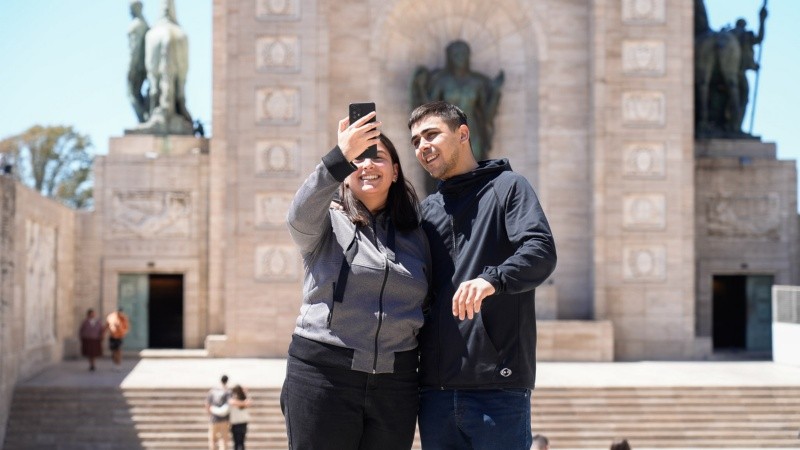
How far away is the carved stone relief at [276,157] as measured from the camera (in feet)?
78.2

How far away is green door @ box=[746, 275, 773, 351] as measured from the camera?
26.1 metres

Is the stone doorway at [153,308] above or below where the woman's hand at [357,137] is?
below

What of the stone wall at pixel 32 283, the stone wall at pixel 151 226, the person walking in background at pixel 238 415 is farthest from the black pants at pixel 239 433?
the stone wall at pixel 151 226

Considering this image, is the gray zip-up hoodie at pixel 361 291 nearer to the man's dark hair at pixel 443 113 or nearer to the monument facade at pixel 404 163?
the man's dark hair at pixel 443 113

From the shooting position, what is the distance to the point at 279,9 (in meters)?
24.0

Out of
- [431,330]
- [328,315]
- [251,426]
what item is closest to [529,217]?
[431,330]

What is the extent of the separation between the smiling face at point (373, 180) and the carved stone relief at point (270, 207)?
755 inches

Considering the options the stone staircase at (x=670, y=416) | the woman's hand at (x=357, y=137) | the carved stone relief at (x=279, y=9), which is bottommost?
the stone staircase at (x=670, y=416)

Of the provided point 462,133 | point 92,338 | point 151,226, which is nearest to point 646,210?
point 151,226

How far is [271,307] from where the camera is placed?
23.6m

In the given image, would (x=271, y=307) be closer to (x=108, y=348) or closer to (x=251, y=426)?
(x=108, y=348)

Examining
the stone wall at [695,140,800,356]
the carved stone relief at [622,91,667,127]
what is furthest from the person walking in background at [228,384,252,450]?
the stone wall at [695,140,800,356]

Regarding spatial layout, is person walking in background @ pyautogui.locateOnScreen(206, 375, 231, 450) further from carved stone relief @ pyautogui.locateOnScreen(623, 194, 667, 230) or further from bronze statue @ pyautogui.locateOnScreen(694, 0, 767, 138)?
bronze statue @ pyautogui.locateOnScreen(694, 0, 767, 138)

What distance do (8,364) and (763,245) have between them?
17692mm
